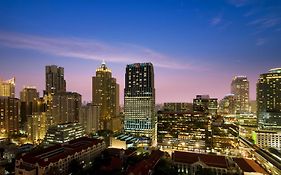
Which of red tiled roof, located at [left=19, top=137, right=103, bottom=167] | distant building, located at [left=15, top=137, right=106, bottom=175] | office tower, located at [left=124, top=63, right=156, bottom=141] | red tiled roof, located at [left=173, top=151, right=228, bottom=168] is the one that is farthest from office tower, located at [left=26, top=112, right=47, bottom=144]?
red tiled roof, located at [left=173, top=151, right=228, bottom=168]

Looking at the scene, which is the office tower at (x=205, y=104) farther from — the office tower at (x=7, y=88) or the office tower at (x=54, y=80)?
the office tower at (x=7, y=88)

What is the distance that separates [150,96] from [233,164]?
71.9ft

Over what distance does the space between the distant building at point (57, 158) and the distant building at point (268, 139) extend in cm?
2258

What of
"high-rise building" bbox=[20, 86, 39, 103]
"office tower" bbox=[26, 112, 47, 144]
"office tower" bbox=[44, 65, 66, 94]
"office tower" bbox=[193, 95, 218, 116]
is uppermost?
"office tower" bbox=[44, 65, 66, 94]

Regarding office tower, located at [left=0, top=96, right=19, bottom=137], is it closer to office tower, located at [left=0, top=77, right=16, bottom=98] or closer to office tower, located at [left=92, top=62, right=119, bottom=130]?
office tower, located at [left=92, top=62, right=119, bottom=130]

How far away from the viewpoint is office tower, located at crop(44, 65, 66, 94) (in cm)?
5541

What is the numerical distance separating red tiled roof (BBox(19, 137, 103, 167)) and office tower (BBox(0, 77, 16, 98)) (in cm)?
4564

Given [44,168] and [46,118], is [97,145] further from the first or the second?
[46,118]

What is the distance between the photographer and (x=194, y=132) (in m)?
29.5

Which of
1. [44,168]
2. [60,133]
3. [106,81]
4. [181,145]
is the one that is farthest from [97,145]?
[106,81]

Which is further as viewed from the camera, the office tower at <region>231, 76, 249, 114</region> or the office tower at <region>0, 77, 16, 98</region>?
the office tower at <region>231, 76, 249, 114</region>

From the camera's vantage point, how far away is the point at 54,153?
769 inches

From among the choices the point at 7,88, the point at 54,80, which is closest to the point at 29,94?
the point at 7,88

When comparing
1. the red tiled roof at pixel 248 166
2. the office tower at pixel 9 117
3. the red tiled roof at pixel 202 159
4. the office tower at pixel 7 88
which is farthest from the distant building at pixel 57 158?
the office tower at pixel 7 88
